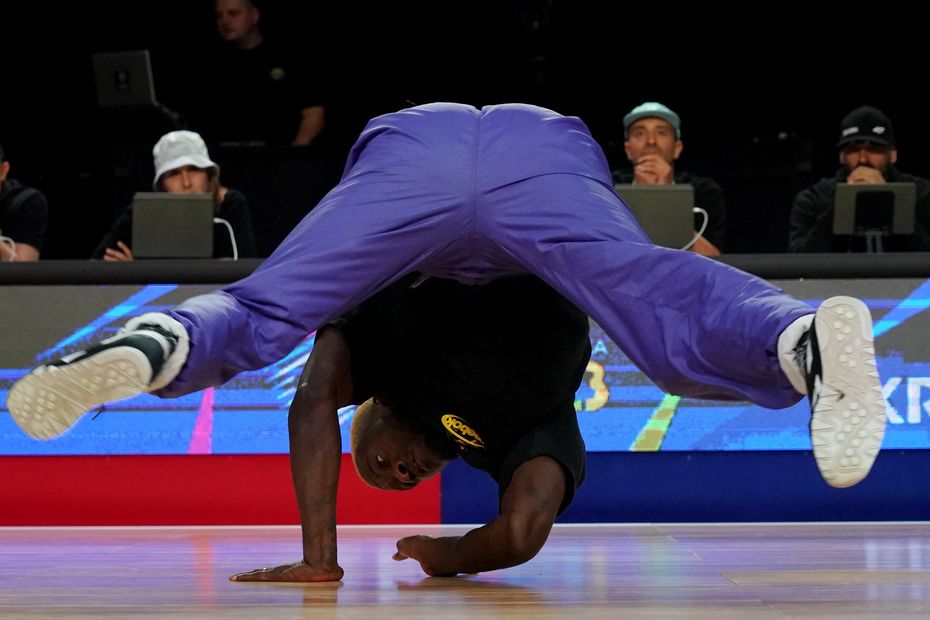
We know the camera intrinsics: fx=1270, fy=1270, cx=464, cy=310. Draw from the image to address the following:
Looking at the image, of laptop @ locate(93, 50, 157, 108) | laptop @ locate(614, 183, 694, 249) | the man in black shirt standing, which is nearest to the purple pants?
laptop @ locate(614, 183, 694, 249)

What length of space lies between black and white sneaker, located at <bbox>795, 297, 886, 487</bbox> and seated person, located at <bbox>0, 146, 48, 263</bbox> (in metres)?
3.78

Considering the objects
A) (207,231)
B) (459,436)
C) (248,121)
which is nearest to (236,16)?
(248,121)

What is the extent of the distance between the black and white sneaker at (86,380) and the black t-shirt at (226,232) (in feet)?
9.04

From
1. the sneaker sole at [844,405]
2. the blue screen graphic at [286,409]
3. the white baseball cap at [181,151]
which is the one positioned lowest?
the blue screen graphic at [286,409]

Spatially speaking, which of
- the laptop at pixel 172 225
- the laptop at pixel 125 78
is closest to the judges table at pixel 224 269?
the laptop at pixel 172 225

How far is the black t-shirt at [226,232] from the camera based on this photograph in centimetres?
471

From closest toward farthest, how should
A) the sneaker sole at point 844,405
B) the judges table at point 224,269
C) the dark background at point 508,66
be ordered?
the sneaker sole at point 844,405
the judges table at point 224,269
the dark background at point 508,66

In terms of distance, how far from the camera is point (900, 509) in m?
4.05

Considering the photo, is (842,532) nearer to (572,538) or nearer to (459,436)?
(572,538)

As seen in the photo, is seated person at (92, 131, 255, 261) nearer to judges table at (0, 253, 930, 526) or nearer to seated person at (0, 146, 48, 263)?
seated person at (0, 146, 48, 263)

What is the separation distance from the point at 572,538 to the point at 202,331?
173 centimetres

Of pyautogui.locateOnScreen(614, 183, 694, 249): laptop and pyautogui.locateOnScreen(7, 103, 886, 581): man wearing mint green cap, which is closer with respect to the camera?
pyautogui.locateOnScreen(7, 103, 886, 581): man wearing mint green cap

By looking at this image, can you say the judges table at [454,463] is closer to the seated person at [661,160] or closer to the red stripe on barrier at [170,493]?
the red stripe on barrier at [170,493]

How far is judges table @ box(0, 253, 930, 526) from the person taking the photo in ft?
12.8
